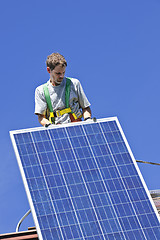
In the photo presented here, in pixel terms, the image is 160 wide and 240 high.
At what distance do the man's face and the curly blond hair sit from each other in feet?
0.27

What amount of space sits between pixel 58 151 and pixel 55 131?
2.04 feet

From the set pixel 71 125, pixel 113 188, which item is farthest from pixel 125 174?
pixel 71 125

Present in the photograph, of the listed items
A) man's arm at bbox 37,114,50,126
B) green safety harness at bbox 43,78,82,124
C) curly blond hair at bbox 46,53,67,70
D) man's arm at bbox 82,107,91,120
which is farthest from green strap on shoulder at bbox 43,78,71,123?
curly blond hair at bbox 46,53,67,70

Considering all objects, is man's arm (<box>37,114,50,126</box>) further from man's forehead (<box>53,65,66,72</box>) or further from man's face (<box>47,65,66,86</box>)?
man's forehead (<box>53,65,66,72</box>)

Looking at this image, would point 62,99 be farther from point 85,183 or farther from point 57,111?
point 85,183

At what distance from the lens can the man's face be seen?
69.3ft

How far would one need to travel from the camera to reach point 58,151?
20.3 meters

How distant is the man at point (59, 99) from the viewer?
69.7 feet

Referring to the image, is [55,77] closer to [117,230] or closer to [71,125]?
[71,125]

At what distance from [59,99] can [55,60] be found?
3.44 feet

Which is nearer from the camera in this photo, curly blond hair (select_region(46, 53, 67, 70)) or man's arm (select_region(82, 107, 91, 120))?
curly blond hair (select_region(46, 53, 67, 70))

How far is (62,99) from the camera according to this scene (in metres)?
21.5

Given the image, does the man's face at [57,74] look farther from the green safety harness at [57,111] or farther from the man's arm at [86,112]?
the man's arm at [86,112]

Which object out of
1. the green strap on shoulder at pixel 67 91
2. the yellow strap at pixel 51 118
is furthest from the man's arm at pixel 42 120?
the green strap on shoulder at pixel 67 91
